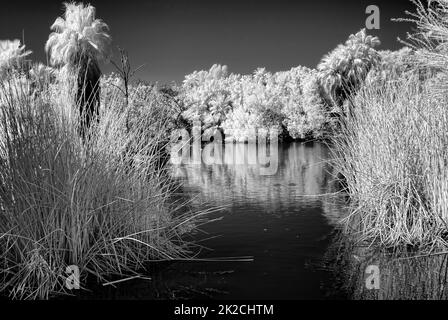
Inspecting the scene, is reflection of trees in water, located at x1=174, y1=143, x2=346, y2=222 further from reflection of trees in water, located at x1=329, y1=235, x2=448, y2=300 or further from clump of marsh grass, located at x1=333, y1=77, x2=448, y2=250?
reflection of trees in water, located at x1=329, y1=235, x2=448, y2=300

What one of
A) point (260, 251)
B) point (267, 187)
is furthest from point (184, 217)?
point (267, 187)

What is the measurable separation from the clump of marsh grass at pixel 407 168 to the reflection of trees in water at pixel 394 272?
0.41m

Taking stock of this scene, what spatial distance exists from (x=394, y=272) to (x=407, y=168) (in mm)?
1704

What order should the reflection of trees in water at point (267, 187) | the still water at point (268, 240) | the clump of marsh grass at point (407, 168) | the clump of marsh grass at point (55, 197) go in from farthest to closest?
the reflection of trees in water at point (267, 187), the clump of marsh grass at point (407, 168), the still water at point (268, 240), the clump of marsh grass at point (55, 197)

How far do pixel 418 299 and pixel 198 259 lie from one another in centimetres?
262

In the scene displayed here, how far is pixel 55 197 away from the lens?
5.45 m

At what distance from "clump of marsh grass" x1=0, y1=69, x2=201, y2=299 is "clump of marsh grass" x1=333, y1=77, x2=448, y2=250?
3.36 metres

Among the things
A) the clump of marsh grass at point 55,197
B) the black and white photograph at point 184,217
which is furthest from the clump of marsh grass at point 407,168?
the clump of marsh grass at point 55,197

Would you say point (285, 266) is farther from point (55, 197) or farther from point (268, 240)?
point (55, 197)

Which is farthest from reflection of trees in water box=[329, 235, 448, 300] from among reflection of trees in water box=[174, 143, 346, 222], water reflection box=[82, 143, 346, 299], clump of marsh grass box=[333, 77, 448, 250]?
reflection of trees in water box=[174, 143, 346, 222]

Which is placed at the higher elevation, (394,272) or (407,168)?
(407,168)

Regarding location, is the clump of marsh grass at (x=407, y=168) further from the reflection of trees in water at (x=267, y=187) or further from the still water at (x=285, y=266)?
the reflection of trees in water at (x=267, y=187)

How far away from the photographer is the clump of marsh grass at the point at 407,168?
22.5ft

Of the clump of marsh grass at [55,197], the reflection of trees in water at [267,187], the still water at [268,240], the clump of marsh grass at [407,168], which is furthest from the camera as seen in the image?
the reflection of trees in water at [267,187]
